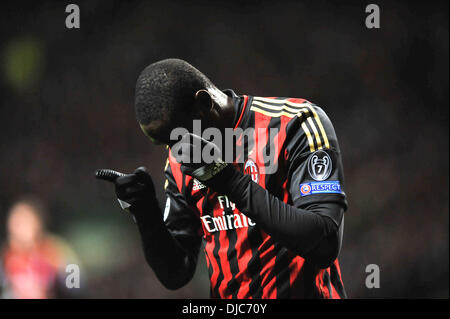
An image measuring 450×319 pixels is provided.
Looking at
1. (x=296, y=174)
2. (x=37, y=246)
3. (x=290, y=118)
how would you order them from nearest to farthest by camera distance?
(x=296, y=174)
(x=290, y=118)
(x=37, y=246)

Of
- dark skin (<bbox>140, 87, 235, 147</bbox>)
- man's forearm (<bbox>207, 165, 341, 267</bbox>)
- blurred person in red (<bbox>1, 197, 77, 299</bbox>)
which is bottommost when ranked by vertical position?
blurred person in red (<bbox>1, 197, 77, 299</bbox>)

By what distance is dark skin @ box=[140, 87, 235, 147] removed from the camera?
4.56 feet

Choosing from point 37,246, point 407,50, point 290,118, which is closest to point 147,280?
point 37,246

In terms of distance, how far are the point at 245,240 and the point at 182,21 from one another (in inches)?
141

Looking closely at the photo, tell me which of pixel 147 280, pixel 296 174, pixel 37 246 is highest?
pixel 296 174

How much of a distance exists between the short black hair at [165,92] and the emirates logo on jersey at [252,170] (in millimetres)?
243

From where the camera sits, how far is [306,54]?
15.0 feet

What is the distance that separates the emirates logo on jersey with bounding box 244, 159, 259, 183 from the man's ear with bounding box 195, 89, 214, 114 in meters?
0.19

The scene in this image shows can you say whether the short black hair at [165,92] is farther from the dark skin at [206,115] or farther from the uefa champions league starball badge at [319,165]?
the uefa champions league starball badge at [319,165]

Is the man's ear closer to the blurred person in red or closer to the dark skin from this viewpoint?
the dark skin

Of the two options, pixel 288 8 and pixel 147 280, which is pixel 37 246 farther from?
pixel 288 8

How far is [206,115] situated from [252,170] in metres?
0.21

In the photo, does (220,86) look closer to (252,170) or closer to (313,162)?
(252,170)

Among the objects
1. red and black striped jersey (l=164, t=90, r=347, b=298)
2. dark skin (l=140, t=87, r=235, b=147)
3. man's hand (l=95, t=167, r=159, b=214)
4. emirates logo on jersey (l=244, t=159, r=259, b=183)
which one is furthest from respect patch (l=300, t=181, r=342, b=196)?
man's hand (l=95, t=167, r=159, b=214)
